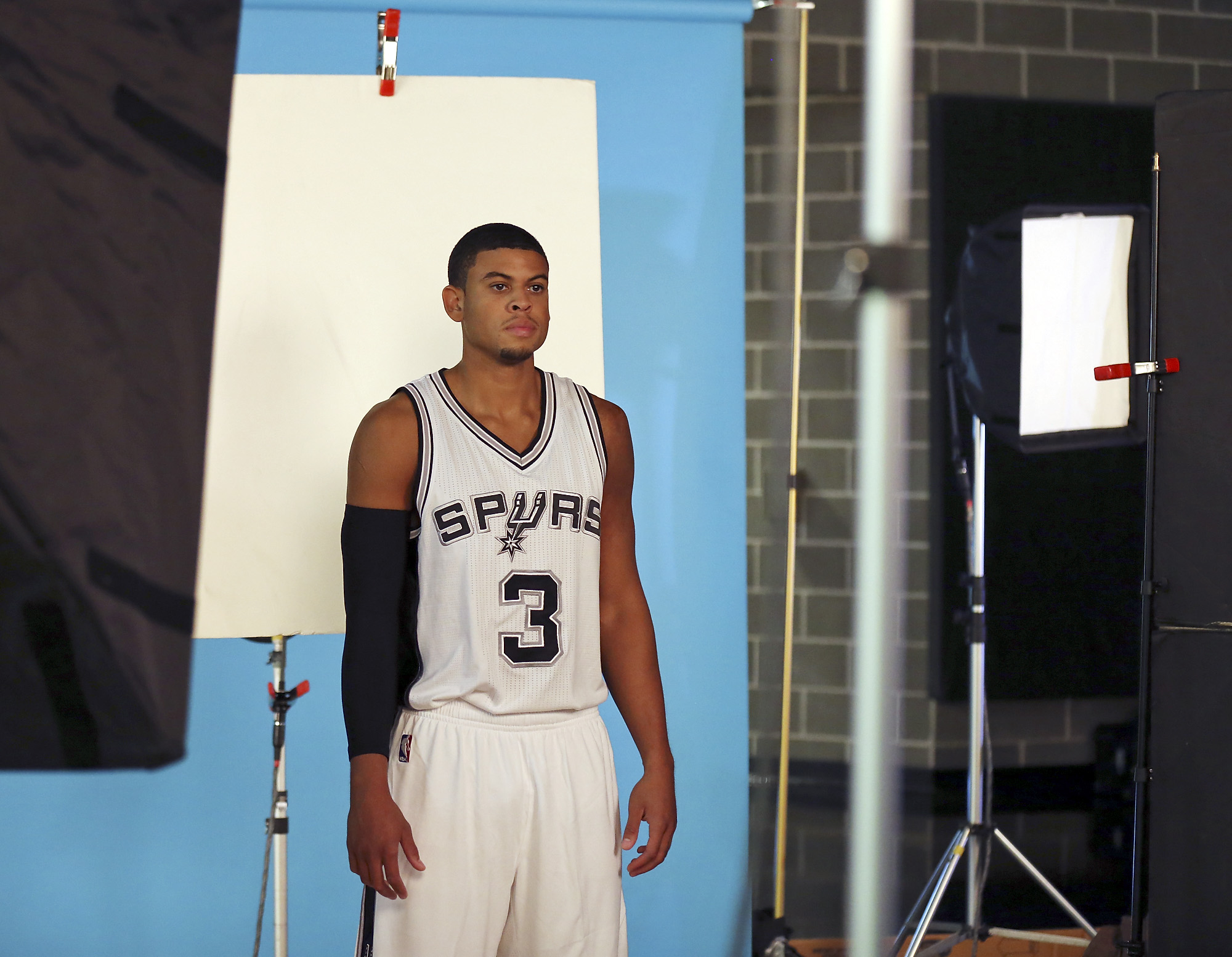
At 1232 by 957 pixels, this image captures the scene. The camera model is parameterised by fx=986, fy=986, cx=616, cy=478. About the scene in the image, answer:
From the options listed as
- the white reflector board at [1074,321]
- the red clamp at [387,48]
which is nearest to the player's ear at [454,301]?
the red clamp at [387,48]

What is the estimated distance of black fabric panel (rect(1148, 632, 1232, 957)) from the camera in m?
1.46

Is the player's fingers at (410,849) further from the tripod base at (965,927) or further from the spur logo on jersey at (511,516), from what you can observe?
the tripod base at (965,927)

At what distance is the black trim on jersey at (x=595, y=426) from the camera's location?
1.29 m

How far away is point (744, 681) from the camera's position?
1.77m

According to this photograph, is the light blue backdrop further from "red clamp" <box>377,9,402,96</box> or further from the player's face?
the player's face

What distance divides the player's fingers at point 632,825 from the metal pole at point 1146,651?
771 millimetres

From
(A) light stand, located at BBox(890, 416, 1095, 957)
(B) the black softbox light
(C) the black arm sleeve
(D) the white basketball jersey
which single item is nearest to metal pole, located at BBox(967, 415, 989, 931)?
(A) light stand, located at BBox(890, 416, 1095, 957)

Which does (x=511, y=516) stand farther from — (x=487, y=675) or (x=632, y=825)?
(x=632, y=825)

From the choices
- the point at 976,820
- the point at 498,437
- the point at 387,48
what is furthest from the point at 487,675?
the point at 976,820

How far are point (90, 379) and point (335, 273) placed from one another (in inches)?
14.3

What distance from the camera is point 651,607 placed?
174 cm

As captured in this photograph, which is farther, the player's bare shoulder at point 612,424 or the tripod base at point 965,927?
the tripod base at point 965,927

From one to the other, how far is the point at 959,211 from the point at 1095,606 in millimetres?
1073

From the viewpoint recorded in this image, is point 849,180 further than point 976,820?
Yes
